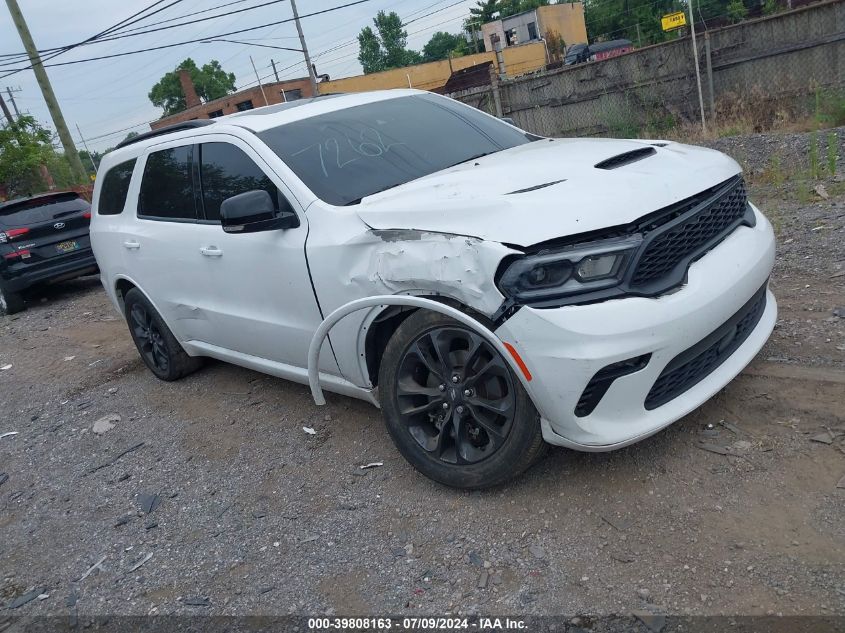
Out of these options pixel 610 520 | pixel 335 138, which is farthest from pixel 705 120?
pixel 610 520

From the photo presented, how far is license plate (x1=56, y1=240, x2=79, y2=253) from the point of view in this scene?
10.5 m

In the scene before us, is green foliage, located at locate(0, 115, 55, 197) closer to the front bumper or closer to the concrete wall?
the concrete wall

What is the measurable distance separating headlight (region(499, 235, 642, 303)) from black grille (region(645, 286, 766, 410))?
17.6 inches

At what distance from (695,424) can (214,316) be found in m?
2.88

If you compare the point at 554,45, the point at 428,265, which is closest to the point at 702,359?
the point at 428,265

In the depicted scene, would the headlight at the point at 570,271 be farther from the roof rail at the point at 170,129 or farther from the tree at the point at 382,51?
the tree at the point at 382,51

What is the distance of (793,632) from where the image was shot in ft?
6.93

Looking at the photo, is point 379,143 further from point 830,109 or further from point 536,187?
point 830,109

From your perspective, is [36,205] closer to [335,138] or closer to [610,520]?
[335,138]

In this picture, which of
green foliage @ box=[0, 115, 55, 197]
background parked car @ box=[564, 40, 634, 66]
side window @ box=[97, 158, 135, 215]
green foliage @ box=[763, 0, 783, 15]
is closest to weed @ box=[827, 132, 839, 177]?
side window @ box=[97, 158, 135, 215]

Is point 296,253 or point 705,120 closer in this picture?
point 296,253

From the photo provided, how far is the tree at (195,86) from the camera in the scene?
83.8 metres

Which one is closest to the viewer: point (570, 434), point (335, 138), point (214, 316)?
point (570, 434)

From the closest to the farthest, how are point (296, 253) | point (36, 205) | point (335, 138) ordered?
point (296, 253) < point (335, 138) < point (36, 205)
